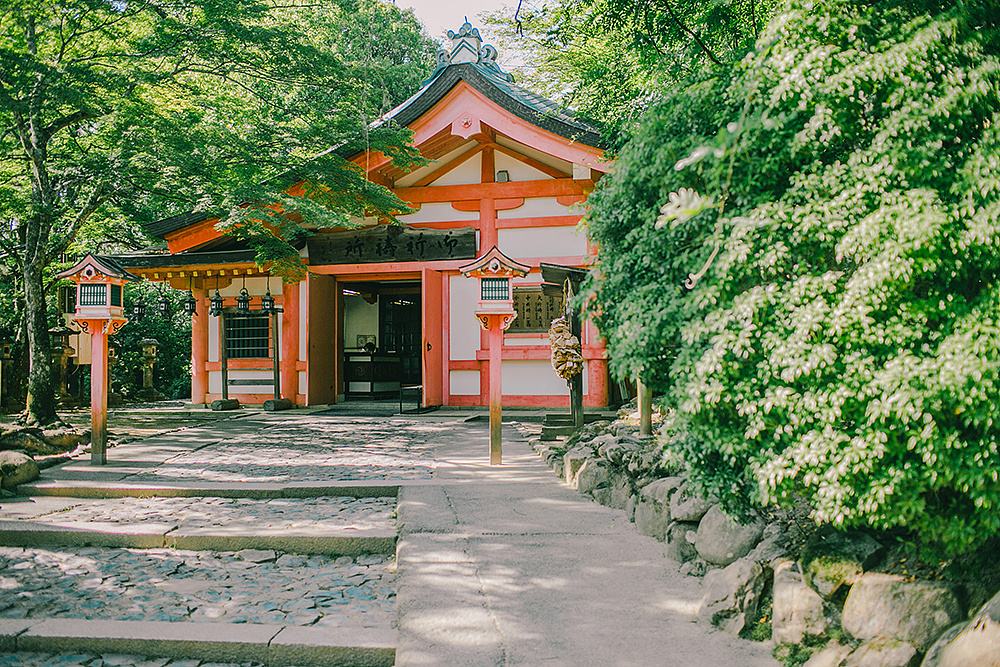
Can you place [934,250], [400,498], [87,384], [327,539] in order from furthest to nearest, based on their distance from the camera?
[87,384], [400,498], [327,539], [934,250]

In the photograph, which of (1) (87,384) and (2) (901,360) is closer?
(2) (901,360)

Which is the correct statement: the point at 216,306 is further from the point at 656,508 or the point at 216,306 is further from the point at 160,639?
the point at 656,508

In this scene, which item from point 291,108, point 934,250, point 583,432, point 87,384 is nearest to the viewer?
point 934,250

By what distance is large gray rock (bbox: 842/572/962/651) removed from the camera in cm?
266

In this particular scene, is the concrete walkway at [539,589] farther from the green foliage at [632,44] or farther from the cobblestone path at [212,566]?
the green foliage at [632,44]

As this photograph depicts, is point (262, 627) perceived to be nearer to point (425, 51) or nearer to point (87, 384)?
point (87, 384)

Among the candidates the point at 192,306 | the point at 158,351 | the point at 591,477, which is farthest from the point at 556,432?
the point at 158,351

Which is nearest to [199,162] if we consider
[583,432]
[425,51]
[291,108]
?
[291,108]

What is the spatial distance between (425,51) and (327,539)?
87.5ft

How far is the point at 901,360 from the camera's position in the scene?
2490mm

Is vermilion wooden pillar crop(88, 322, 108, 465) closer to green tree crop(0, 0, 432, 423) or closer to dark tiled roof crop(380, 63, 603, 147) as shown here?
green tree crop(0, 0, 432, 423)

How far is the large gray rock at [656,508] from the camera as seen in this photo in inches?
177

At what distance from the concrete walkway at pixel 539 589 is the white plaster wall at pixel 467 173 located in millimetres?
7560

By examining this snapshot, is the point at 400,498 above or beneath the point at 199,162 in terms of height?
beneath
